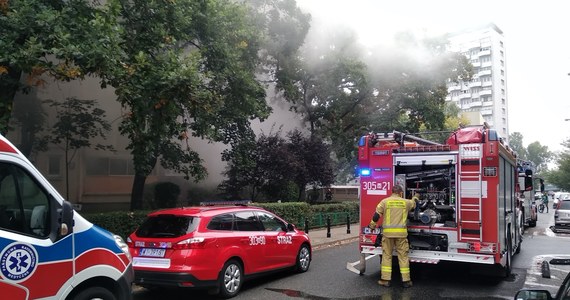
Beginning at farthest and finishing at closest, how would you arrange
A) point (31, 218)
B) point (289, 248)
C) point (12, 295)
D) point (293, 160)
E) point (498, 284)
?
point (293, 160)
point (289, 248)
point (498, 284)
point (31, 218)
point (12, 295)

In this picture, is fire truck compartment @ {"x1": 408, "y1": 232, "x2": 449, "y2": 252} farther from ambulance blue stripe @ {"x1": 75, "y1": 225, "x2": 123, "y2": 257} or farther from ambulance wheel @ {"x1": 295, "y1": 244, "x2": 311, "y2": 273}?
ambulance blue stripe @ {"x1": 75, "y1": 225, "x2": 123, "y2": 257}

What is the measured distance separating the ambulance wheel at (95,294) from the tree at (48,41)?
3.64 m

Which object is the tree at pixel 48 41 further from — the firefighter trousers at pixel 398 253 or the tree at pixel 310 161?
the tree at pixel 310 161

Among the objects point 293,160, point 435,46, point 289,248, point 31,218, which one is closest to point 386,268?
point 289,248

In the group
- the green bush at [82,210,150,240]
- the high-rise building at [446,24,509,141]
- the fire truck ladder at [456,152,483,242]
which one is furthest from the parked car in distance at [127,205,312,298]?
the high-rise building at [446,24,509,141]

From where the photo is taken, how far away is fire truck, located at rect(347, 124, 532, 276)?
671 centimetres

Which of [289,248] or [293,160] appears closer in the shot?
[289,248]

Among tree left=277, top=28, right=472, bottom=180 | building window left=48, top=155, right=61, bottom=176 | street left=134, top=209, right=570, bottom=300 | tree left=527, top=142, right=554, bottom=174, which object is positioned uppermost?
tree left=527, top=142, right=554, bottom=174

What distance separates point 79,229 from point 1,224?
67 cm

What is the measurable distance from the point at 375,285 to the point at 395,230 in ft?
3.18

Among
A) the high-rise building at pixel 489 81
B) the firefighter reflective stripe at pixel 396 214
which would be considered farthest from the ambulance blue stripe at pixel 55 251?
the high-rise building at pixel 489 81

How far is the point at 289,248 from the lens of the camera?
26.1 ft

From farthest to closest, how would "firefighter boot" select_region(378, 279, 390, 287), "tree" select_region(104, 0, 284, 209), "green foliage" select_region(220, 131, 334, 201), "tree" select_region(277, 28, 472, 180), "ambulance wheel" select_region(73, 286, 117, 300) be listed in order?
"tree" select_region(277, 28, 472, 180)
"green foliage" select_region(220, 131, 334, 201)
"tree" select_region(104, 0, 284, 209)
"firefighter boot" select_region(378, 279, 390, 287)
"ambulance wheel" select_region(73, 286, 117, 300)

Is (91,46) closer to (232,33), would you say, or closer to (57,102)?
(232,33)
